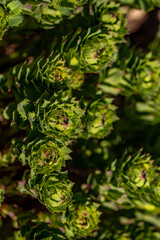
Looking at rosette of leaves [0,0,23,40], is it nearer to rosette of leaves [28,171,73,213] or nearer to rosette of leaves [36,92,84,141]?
rosette of leaves [36,92,84,141]

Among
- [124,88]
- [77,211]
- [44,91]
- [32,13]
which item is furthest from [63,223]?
[32,13]

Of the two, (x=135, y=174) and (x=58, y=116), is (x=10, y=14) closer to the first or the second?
(x=58, y=116)

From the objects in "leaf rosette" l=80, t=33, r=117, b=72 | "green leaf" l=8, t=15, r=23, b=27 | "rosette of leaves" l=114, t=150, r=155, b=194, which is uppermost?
"green leaf" l=8, t=15, r=23, b=27

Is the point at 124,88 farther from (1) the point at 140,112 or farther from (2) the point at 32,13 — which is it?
(2) the point at 32,13

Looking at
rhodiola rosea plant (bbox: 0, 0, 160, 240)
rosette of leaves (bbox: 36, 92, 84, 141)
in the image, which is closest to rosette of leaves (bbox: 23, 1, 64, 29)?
rhodiola rosea plant (bbox: 0, 0, 160, 240)

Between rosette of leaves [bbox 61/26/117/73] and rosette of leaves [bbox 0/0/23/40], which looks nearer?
rosette of leaves [bbox 0/0/23/40]

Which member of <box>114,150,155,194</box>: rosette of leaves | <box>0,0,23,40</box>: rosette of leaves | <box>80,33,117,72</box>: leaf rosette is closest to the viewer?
<box>0,0,23,40</box>: rosette of leaves
